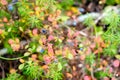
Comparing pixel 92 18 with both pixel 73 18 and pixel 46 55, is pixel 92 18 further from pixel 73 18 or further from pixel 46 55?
pixel 46 55

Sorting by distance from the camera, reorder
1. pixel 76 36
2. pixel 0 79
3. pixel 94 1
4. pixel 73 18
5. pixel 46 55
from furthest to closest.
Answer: pixel 94 1 → pixel 73 18 → pixel 76 36 → pixel 0 79 → pixel 46 55

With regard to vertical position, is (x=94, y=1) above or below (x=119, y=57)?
above

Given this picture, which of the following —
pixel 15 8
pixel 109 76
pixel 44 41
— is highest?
pixel 15 8

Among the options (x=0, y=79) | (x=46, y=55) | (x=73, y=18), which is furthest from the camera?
(x=73, y=18)

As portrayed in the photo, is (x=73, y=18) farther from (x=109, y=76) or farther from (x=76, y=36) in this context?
(x=109, y=76)

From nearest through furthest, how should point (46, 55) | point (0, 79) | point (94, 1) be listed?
point (46, 55) < point (0, 79) < point (94, 1)

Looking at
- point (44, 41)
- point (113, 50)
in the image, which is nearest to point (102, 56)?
point (113, 50)

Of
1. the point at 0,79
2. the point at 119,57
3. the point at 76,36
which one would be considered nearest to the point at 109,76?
the point at 119,57

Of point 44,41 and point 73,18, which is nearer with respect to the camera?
point 44,41

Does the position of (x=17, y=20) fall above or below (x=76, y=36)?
above
